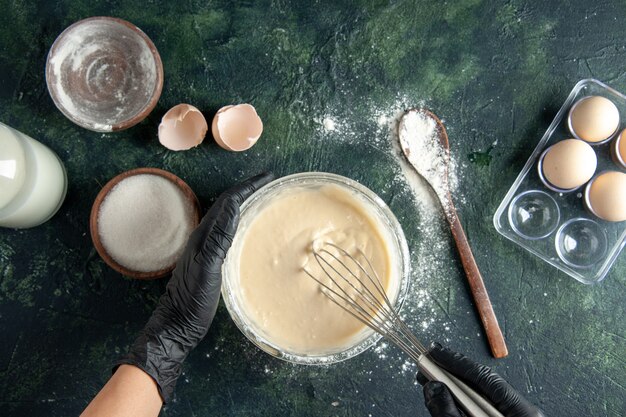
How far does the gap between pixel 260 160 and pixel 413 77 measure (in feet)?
2.27

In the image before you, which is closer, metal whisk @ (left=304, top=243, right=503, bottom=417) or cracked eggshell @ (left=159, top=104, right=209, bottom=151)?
metal whisk @ (left=304, top=243, right=503, bottom=417)

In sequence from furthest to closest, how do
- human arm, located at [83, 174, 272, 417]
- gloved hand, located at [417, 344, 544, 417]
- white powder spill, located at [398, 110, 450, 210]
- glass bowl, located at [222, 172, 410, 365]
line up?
white powder spill, located at [398, 110, 450, 210], glass bowl, located at [222, 172, 410, 365], human arm, located at [83, 174, 272, 417], gloved hand, located at [417, 344, 544, 417]

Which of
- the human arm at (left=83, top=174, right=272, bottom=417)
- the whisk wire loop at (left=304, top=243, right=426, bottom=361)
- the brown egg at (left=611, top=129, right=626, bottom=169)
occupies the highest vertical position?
the brown egg at (left=611, top=129, right=626, bottom=169)

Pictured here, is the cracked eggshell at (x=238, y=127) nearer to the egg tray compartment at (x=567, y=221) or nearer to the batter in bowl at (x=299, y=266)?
the batter in bowl at (x=299, y=266)

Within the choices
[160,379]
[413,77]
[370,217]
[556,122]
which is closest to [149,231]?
[160,379]

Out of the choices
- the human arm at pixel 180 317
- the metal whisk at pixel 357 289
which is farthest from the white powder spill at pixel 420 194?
the human arm at pixel 180 317

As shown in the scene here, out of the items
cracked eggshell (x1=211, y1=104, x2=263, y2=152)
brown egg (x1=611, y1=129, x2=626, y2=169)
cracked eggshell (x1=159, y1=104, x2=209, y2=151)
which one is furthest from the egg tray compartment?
cracked eggshell (x1=159, y1=104, x2=209, y2=151)

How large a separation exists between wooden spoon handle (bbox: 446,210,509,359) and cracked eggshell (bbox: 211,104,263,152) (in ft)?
2.77

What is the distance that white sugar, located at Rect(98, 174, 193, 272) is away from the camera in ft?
7.02

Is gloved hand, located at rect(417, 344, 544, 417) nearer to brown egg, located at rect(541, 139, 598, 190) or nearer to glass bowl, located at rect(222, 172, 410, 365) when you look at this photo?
glass bowl, located at rect(222, 172, 410, 365)

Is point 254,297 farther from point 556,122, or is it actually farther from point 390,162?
point 556,122

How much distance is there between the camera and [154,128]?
2262 millimetres

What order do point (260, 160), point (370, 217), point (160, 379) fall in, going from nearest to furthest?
point (160, 379) < point (370, 217) < point (260, 160)

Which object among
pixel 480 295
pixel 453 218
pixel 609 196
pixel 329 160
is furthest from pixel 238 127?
pixel 609 196
